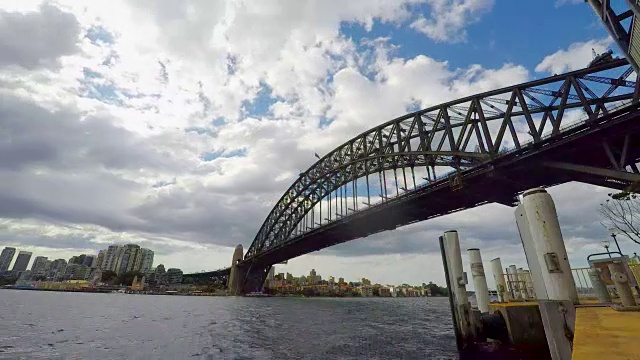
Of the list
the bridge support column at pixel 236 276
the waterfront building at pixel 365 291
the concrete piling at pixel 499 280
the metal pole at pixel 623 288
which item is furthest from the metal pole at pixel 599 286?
the waterfront building at pixel 365 291

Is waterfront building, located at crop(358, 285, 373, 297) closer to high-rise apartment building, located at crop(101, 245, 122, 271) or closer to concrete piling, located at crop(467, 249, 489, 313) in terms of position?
high-rise apartment building, located at crop(101, 245, 122, 271)

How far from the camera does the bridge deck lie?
3.31 meters

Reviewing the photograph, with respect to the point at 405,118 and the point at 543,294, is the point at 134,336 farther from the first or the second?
the point at 405,118

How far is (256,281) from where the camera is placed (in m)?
99.4

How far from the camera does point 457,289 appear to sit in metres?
14.6

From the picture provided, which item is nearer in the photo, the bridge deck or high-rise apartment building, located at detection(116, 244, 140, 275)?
the bridge deck

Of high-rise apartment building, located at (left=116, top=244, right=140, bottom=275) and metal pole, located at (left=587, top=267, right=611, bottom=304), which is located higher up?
high-rise apartment building, located at (left=116, top=244, right=140, bottom=275)

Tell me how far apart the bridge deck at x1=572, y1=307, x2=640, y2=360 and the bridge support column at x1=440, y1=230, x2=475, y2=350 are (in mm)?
9026

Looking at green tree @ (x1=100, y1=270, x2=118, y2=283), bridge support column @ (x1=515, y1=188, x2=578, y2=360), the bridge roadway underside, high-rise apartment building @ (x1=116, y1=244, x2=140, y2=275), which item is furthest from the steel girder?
high-rise apartment building @ (x1=116, y1=244, x2=140, y2=275)

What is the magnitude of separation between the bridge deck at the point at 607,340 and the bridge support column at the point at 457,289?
9.03 m

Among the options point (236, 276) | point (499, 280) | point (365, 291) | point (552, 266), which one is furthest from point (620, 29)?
point (365, 291)

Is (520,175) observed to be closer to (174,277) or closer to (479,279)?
(479,279)

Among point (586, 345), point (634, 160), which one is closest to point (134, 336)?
point (586, 345)

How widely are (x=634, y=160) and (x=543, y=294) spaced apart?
17.2 meters
